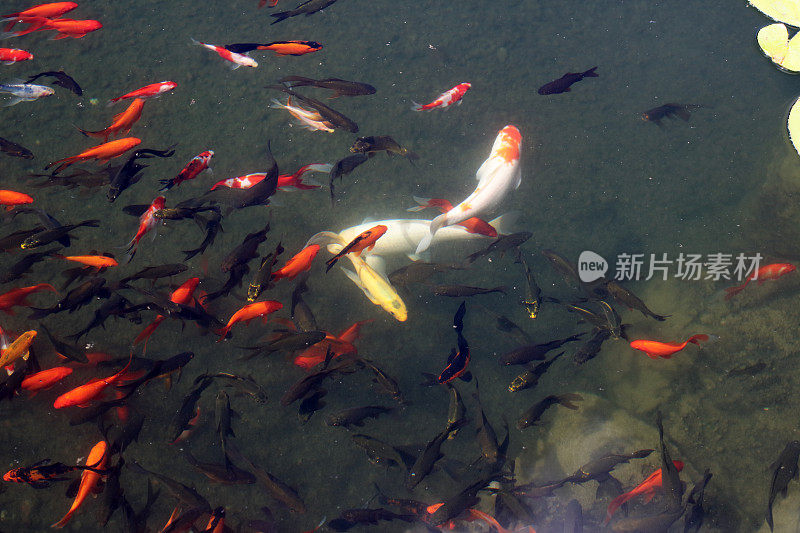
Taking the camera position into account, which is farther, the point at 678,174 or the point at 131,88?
the point at 678,174

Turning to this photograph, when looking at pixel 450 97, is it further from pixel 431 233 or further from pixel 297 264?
pixel 297 264

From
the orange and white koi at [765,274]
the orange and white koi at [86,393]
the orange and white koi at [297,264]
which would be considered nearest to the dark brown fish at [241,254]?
the orange and white koi at [297,264]

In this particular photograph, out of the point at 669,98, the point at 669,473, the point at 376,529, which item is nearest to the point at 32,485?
the point at 376,529

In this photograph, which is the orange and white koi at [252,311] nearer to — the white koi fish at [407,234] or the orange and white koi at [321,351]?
the orange and white koi at [321,351]

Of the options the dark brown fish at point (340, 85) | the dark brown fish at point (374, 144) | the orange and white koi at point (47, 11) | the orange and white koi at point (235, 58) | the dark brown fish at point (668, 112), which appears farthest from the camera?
the dark brown fish at point (668, 112)

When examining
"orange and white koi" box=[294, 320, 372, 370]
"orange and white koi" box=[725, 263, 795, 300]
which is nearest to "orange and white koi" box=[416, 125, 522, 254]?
"orange and white koi" box=[294, 320, 372, 370]

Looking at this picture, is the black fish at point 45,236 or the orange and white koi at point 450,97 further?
the orange and white koi at point 450,97

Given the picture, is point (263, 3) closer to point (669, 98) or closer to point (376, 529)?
point (669, 98)

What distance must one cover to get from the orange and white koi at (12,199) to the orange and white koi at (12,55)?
4.88ft

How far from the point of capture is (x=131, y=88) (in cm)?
444

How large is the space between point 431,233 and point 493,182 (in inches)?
30.3

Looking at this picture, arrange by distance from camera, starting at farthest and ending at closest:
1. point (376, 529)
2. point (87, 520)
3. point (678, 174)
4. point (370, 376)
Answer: point (678, 174)
point (370, 376)
point (376, 529)
point (87, 520)

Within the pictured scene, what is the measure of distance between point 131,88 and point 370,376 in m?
3.73

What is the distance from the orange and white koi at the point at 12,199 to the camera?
357cm
